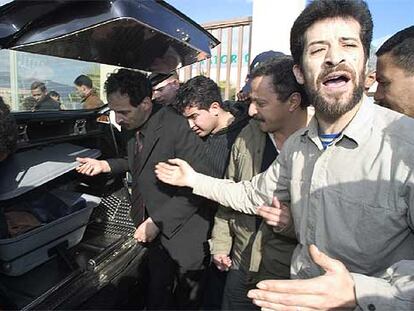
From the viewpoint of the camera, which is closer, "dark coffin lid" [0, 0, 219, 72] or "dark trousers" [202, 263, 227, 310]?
"dark coffin lid" [0, 0, 219, 72]

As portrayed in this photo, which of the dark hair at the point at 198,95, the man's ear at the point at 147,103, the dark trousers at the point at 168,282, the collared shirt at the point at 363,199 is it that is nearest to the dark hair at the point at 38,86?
the man's ear at the point at 147,103

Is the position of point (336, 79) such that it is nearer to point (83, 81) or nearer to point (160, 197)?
point (160, 197)

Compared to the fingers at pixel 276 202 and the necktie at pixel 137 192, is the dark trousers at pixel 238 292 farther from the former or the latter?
the necktie at pixel 137 192

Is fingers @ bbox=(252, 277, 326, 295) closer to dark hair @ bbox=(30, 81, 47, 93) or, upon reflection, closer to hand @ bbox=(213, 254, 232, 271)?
hand @ bbox=(213, 254, 232, 271)

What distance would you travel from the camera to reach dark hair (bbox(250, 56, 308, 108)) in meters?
1.81

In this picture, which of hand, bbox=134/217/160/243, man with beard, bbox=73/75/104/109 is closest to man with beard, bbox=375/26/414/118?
hand, bbox=134/217/160/243

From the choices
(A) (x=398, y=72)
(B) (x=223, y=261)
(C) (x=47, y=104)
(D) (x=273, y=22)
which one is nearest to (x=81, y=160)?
(C) (x=47, y=104)

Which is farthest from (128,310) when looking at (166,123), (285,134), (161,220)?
(285,134)

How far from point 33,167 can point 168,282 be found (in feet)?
3.63

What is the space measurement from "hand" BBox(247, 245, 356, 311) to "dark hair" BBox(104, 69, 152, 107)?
1.60 meters

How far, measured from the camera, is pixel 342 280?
90cm

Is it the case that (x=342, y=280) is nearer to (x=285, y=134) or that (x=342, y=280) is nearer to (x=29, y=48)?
(x=285, y=134)

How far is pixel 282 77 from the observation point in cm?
182

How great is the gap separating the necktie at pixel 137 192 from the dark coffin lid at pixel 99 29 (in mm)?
592
